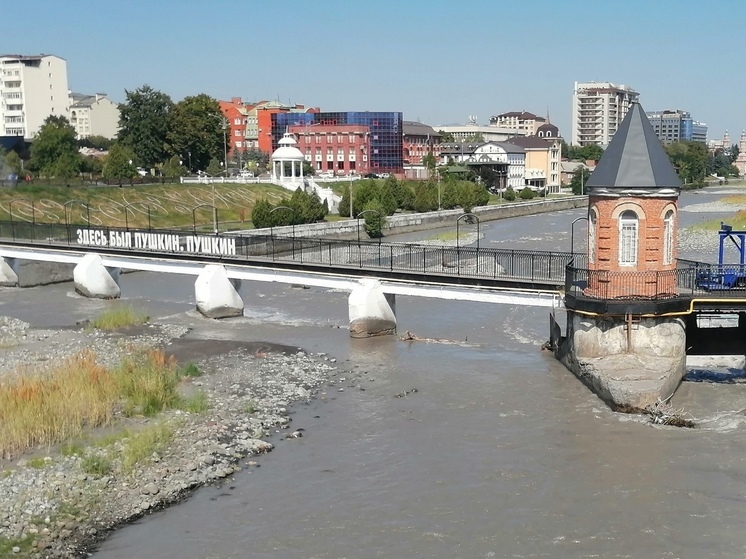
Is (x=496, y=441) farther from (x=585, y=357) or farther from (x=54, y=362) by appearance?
(x=54, y=362)

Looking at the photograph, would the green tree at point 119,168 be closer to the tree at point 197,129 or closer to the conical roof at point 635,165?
the tree at point 197,129

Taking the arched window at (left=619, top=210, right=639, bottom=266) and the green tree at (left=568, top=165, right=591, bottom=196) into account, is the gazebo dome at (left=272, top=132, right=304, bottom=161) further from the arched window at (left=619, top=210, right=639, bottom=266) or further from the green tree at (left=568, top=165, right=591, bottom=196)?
the arched window at (left=619, top=210, right=639, bottom=266)

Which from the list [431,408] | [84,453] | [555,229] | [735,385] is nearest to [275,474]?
[84,453]

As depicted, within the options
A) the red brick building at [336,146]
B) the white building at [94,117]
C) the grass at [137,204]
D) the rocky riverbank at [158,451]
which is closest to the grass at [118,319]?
the rocky riverbank at [158,451]

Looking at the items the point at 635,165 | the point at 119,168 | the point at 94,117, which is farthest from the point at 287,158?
the point at 94,117

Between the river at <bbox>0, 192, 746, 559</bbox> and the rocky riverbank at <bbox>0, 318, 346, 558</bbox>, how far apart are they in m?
0.46

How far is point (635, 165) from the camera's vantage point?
21578 mm

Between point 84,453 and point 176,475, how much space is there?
84.5 inches

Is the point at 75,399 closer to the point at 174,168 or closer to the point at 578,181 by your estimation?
the point at 174,168

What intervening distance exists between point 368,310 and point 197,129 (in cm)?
7658

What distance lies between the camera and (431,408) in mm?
21562

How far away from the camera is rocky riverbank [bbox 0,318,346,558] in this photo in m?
14.7

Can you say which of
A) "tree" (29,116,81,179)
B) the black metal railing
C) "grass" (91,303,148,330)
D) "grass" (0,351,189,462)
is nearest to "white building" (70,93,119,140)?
"tree" (29,116,81,179)

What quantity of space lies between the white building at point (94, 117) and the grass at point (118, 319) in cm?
12288
